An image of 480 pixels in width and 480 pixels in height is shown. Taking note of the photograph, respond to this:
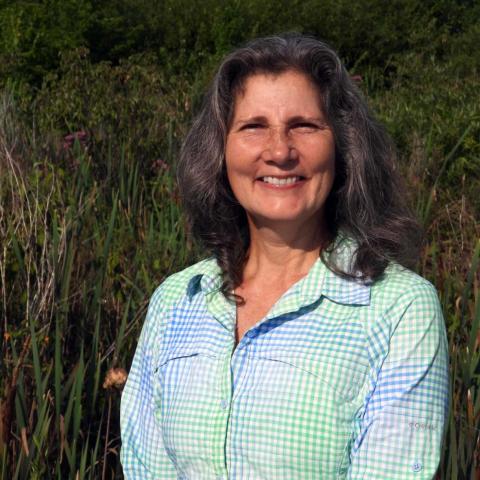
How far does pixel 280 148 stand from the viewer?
1.92m

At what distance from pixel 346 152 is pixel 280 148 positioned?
17 cm

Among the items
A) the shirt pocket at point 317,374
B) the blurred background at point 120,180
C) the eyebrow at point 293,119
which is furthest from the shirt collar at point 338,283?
the blurred background at point 120,180

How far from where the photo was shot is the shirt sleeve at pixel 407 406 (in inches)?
65.8

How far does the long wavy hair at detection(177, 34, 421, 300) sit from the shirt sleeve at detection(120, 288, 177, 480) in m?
0.22

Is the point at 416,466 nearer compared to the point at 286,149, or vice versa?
the point at 416,466

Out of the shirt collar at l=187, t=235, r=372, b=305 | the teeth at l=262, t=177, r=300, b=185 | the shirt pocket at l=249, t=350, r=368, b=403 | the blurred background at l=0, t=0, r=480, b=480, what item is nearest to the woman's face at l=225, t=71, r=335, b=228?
the teeth at l=262, t=177, r=300, b=185

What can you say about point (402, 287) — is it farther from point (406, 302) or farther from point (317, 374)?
point (317, 374)

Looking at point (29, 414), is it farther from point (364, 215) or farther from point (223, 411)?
point (364, 215)

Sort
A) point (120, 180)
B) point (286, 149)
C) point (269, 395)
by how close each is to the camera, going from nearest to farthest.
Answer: point (269, 395)
point (286, 149)
point (120, 180)

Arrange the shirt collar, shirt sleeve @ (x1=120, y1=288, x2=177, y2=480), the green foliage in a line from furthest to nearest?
the green foliage → shirt sleeve @ (x1=120, y1=288, x2=177, y2=480) → the shirt collar

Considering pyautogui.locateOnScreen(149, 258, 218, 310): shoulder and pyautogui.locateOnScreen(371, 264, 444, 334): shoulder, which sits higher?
pyautogui.locateOnScreen(371, 264, 444, 334): shoulder

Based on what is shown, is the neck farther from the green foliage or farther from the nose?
the green foliage

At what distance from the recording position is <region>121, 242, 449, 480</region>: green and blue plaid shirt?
1.68 m

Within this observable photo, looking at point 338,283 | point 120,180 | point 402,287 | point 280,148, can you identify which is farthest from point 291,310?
point 120,180
